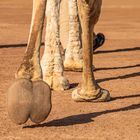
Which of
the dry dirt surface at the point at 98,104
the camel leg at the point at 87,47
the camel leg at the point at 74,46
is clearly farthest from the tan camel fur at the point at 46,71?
the camel leg at the point at 74,46

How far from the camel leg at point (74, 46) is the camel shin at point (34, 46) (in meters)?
2.81

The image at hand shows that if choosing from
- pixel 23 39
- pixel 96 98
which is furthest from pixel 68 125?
pixel 23 39

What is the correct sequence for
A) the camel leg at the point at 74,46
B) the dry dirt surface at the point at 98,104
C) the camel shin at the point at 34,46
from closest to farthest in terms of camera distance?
the dry dirt surface at the point at 98,104 < the camel shin at the point at 34,46 < the camel leg at the point at 74,46

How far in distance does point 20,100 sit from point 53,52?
223cm

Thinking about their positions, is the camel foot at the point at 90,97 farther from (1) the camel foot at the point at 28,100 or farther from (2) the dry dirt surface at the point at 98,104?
(1) the camel foot at the point at 28,100

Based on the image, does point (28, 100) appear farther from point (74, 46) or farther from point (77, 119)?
point (74, 46)

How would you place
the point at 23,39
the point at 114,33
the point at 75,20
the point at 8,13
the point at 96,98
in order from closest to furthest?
the point at 96,98
the point at 75,20
the point at 23,39
the point at 114,33
the point at 8,13

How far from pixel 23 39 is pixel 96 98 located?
24.0 ft

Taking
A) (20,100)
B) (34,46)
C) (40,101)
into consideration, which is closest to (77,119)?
(40,101)

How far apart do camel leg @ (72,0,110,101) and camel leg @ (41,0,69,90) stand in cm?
86

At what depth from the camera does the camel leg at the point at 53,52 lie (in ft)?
28.0

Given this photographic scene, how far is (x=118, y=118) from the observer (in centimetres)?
701

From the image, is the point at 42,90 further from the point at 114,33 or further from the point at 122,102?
the point at 114,33

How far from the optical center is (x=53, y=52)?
28.3 feet
